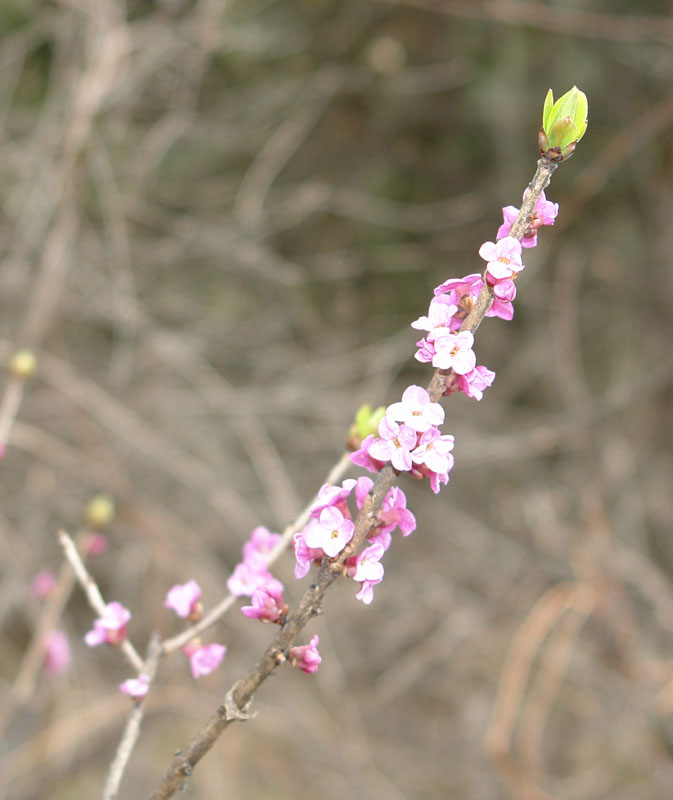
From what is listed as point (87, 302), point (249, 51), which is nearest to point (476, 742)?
point (87, 302)

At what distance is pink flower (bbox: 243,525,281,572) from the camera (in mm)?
1290

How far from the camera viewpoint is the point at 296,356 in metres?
4.98

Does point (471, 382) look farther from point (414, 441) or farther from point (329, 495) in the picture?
point (329, 495)

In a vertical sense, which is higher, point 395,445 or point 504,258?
point 504,258

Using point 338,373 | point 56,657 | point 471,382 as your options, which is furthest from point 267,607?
point 338,373

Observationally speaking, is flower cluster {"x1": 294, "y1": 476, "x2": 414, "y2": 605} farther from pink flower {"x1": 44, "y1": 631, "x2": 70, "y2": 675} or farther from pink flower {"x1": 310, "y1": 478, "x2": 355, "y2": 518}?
pink flower {"x1": 44, "y1": 631, "x2": 70, "y2": 675}

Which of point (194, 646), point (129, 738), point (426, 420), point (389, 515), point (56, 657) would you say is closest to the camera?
point (426, 420)

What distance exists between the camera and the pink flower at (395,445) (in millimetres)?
915

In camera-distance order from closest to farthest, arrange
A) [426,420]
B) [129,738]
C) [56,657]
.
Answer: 1. [426,420]
2. [129,738]
3. [56,657]

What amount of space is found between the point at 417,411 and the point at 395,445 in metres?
0.05

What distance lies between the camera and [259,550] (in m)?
1.38

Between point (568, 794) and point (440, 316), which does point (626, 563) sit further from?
point (440, 316)

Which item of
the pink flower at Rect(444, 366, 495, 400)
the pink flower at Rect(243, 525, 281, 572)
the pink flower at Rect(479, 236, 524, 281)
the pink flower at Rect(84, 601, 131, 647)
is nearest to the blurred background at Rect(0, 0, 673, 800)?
the pink flower at Rect(84, 601, 131, 647)

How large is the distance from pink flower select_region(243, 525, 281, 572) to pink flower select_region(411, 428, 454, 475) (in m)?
0.45
